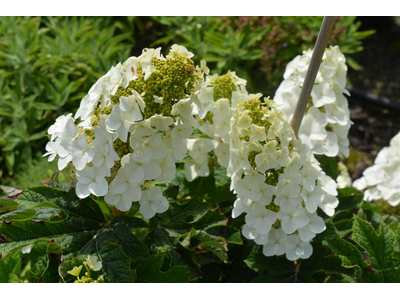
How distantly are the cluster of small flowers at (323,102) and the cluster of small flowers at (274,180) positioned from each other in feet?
0.43

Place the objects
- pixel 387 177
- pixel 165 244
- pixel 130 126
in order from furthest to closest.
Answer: pixel 387 177
pixel 165 244
pixel 130 126

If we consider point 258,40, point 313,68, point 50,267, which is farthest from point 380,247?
point 258,40

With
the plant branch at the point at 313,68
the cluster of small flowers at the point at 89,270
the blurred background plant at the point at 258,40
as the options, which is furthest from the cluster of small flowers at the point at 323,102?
the blurred background plant at the point at 258,40

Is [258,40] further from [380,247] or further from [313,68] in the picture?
[380,247]

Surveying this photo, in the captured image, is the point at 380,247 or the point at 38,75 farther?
the point at 38,75

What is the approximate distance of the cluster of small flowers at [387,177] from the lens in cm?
167

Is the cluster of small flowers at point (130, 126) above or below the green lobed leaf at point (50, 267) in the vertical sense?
above

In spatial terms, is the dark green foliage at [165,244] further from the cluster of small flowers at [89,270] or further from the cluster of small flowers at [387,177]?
the cluster of small flowers at [387,177]

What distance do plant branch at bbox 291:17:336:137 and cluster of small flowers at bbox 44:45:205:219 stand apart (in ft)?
1.03

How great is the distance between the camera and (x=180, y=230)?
1.31 m

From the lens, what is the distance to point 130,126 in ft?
3.40

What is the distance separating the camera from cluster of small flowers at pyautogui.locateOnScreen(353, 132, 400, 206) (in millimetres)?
1673

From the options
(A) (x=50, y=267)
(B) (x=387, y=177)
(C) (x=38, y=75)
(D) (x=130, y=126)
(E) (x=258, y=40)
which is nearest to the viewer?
(D) (x=130, y=126)

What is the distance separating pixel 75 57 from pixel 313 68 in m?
2.08
